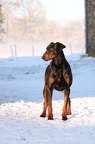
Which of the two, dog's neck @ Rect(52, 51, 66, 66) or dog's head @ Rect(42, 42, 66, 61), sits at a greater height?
dog's head @ Rect(42, 42, 66, 61)

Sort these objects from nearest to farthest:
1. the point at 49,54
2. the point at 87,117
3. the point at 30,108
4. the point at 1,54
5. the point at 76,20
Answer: the point at 49,54, the point at 87,117, the point at 30,108, the point at 1,54, the point at 76,20

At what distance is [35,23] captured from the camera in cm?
9950

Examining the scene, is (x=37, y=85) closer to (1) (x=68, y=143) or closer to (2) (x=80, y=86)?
(2) (x=80, y=86)

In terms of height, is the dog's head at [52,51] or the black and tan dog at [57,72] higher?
the dog's head at [52,51]

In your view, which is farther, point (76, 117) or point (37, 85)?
point (37, 85)

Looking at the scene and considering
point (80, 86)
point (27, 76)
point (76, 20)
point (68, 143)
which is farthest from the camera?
point (76, 20)

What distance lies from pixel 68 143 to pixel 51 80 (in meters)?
2.08

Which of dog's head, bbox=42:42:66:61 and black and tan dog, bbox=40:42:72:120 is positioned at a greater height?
dog's head, bbox=42:42:66:61

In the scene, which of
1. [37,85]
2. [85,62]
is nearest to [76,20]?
[85,62]

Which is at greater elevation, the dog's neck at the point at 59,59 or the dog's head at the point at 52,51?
the dog's head at the point at 52,51

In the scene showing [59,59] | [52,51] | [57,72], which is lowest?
[57,72]

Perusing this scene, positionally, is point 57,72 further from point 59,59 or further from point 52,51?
point 52,51

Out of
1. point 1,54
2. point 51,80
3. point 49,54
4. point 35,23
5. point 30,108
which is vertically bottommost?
point 1,54

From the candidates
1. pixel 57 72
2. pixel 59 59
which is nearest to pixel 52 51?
pixel 59 59
